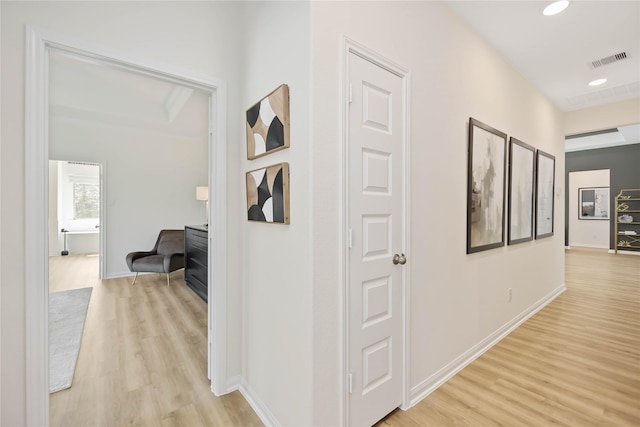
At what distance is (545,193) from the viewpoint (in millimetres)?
3615

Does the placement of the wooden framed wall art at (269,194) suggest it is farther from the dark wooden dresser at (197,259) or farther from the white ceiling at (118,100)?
the white ceiling at (118,100)

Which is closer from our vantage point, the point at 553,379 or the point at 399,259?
the point at 399,259

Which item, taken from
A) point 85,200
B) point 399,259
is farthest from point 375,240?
point 85,200

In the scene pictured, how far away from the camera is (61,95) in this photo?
177 inches

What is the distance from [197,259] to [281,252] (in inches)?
117

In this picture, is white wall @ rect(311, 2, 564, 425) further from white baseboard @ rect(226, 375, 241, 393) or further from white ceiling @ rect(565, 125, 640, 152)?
white ceiling @ rect(565, 125, 640, 152)

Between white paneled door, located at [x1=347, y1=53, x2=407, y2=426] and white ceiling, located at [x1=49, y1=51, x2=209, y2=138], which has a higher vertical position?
white ceiling, located at [x1=49, y1=51, x2=209, y2=138]

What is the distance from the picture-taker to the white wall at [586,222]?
305 inches

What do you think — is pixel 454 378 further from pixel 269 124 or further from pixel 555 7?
pixel 555 7

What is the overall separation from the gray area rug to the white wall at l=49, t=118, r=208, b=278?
1234 millimetres

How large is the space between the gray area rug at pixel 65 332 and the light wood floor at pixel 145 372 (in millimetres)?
59

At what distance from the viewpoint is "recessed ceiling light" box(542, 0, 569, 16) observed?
6.72 feet

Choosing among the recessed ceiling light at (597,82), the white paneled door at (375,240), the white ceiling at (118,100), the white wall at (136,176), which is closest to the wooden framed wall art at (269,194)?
the white paneled door at (375,240)

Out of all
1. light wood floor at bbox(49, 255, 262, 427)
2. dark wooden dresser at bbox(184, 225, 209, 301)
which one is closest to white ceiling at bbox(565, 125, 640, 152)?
dark wooden dresser at bbox(184, 225, 209, 301)
